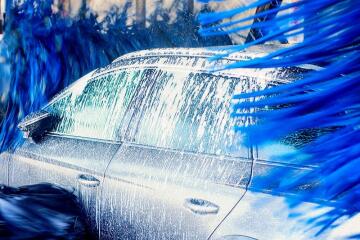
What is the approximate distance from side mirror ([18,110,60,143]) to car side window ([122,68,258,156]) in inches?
28.5

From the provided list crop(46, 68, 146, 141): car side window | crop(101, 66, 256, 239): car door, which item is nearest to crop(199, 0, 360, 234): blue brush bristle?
crop(101, 66, 256, 239): car door

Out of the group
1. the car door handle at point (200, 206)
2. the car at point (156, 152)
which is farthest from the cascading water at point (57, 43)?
the car door handle at point (200, 206)

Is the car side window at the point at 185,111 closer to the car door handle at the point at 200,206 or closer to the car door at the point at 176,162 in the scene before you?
the car door at the point at 176,162

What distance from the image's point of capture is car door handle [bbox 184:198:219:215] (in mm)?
1875

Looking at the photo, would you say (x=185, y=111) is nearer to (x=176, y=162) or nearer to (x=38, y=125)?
(x=176, y=162)

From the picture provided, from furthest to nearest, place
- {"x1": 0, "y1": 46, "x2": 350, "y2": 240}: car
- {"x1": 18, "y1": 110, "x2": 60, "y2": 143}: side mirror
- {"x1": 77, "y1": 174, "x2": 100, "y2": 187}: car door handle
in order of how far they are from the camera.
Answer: {"x1": 18, "y1": 110, "x2": 60, "y2": 143}: side mirror → {"x1": 77, "y1": 174, "x2": 100, "y2": 187}: car door handle → {"x1": 0, "y1": 46, "x2": 350, "y2": 240}: car

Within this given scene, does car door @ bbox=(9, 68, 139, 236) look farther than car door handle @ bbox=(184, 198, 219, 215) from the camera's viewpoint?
Yes

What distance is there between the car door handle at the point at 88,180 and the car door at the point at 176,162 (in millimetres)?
76

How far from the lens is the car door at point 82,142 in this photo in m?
2.47

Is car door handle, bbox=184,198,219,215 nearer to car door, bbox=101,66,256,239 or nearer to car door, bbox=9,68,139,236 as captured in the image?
car door, bbox=101,66,256,239

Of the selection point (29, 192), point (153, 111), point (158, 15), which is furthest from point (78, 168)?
point (158, 15)

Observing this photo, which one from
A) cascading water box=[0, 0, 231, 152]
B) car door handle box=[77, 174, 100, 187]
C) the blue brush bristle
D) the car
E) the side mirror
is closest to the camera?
the blue brush bristle

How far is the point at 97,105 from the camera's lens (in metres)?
2.68

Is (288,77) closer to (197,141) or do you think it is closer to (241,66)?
(241,66)
